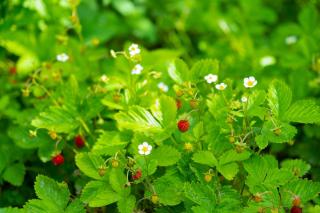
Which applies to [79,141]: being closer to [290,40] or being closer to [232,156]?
[232,156]

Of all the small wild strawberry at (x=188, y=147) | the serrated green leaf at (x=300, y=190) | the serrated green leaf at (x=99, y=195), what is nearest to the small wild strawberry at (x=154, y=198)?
the serrated green leaf at (x=99, y=195)

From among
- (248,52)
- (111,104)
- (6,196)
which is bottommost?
(6,196)

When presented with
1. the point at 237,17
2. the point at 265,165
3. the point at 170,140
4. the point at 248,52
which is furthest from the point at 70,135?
the point at 237,17

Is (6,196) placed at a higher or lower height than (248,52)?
lower

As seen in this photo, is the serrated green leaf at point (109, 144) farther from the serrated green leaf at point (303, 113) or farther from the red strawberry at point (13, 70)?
the red strawberry at point (13, 70)

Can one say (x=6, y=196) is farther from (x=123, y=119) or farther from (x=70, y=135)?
(x=123, y=119)
